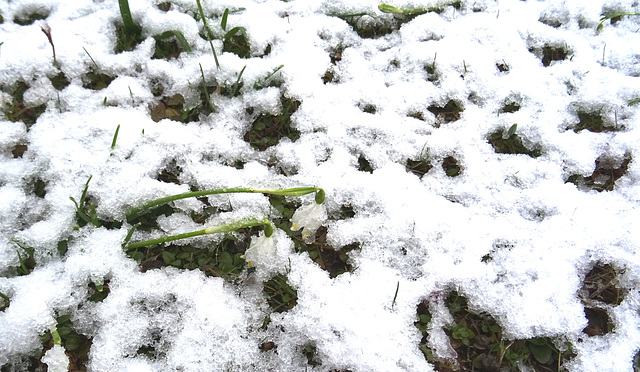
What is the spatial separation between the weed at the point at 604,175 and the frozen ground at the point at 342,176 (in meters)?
0.01

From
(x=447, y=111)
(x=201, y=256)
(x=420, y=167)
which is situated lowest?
(x=201, y=256)

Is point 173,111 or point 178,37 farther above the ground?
point 178,37

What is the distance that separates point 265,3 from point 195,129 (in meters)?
0.93

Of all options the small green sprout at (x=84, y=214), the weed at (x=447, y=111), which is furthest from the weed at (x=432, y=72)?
the small green sprout at (x=84, y=214)

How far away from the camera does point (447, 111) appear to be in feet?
7.06

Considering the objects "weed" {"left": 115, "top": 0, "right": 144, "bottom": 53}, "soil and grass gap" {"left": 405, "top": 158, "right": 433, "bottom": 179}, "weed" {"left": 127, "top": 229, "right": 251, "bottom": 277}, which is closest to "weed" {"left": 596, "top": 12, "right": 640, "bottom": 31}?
"soil and grass gap" {"left": 405, "top": 158, "right": 433, "bottom": 179}

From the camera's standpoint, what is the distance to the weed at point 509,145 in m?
2.02

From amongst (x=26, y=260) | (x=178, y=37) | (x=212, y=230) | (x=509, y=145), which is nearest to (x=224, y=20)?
(x=178, y=37)

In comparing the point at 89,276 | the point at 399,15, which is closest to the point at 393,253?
the point at 89,276

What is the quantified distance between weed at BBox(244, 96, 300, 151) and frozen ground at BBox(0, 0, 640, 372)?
3 centimetres

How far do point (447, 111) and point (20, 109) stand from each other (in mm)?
2027

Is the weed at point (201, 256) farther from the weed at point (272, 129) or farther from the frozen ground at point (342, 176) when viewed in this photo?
the weed at point (272, 129)

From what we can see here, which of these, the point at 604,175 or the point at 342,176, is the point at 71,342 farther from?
the point at 604,175

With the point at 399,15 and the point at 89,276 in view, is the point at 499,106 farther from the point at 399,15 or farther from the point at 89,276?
the point at 89,276
